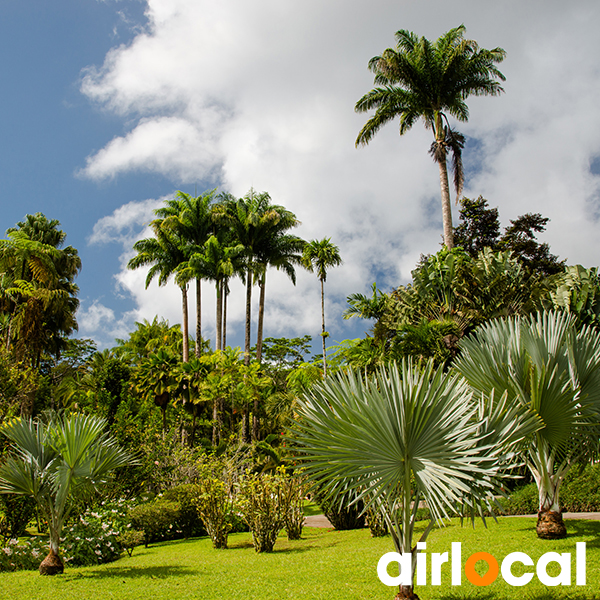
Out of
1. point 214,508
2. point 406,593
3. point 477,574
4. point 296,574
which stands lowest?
point 214,508

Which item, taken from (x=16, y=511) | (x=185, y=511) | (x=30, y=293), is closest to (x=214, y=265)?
(x=30, y=293)

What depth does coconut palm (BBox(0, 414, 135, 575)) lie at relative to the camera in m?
8.20

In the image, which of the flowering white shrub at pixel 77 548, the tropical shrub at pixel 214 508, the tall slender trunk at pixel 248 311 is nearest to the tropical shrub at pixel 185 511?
the tropical shrub at pixel 214 508

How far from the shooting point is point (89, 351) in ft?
133

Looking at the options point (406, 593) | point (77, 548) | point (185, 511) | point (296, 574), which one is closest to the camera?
point (406, 593)

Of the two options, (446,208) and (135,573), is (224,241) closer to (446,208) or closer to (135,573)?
(446,208)

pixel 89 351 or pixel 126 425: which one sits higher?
pixel 89 351

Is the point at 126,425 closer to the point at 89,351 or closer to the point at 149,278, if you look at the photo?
the point at 149,278

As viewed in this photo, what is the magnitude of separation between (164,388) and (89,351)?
1776 centimetres

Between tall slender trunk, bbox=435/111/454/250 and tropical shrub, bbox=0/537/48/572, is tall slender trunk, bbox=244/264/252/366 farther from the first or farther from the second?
tropical shrub, bbox=0/537/48/572

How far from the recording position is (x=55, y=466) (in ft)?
27.6

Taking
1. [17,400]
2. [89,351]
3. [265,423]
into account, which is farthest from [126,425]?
[89,351]

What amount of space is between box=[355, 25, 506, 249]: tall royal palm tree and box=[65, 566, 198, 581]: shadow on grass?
1920cm

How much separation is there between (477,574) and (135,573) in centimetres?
555
